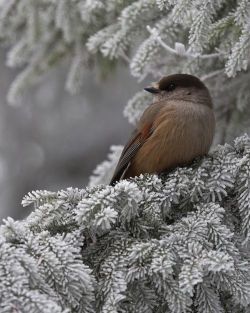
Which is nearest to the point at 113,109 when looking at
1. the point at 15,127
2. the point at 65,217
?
the point at 15,127

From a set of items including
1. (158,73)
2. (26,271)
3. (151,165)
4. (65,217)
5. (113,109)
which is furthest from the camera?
(113,109)

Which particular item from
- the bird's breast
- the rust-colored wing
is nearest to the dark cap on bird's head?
the bird's breast

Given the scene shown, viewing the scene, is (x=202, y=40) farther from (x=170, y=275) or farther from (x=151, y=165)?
(x=170, y=275)

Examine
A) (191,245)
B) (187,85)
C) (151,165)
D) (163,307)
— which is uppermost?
(187,85)

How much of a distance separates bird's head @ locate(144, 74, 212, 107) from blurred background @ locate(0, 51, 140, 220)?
12.2 feet

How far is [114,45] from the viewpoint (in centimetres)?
391

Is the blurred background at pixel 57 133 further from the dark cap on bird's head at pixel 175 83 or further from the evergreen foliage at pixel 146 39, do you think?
the dark cap on bird's head at pixel 175 83

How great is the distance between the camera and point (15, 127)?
850 cm

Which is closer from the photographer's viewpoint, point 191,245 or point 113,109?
point 191,245

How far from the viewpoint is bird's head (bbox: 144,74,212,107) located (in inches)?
161

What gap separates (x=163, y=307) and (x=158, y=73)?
2.16 m

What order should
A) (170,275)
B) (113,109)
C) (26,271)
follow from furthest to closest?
(113,109) < (170,275) < (26,271)

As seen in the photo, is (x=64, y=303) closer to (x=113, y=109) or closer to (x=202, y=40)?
(x=202, y=40)

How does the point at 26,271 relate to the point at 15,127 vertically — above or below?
below
